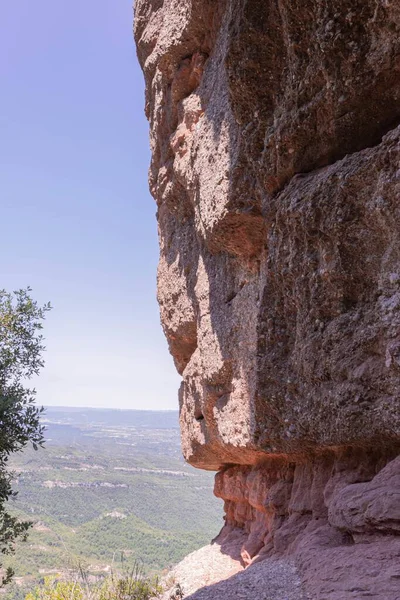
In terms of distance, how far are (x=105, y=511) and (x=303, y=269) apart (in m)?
87.1

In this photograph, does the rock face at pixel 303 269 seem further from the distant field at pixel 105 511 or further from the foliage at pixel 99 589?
the distant field at pixel 105 511

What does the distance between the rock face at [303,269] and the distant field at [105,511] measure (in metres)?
23.5

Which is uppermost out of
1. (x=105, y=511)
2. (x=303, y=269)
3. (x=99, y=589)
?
(x=303, y=269)

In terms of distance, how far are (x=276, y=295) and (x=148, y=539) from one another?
6855 cm

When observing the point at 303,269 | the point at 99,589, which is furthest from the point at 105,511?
the point at 303,269

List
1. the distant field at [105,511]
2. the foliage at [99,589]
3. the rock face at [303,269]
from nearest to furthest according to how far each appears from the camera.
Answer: the rock face at [303,269], the foliage at [99,589], the distant field at [105,511]

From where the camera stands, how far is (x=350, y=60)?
609cm

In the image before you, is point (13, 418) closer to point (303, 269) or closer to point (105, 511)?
point (303, 269)

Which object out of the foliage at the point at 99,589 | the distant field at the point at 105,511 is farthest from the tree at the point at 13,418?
the distant field at the point at 105,511

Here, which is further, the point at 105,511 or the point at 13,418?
the point at 105,511

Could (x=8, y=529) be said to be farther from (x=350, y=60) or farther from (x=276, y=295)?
(x=350, y=60)

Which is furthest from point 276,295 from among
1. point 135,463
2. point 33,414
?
point 135,463

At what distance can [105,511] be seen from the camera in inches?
3327

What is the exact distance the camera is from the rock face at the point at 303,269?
18.6 feet
